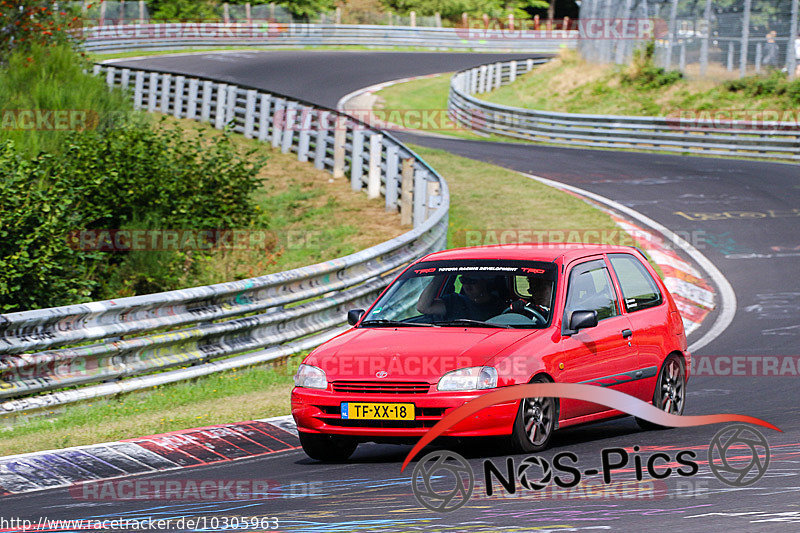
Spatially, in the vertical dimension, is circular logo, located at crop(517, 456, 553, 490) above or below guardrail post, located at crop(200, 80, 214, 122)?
below

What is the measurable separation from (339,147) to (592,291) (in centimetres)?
Answer: 1551

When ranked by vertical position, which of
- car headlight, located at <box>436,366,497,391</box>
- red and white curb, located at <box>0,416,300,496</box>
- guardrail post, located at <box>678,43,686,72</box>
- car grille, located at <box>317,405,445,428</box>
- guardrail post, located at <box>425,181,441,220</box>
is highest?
guardrail post, located at <box>678,43,686,72</box>

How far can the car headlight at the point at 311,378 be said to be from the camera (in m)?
7.91

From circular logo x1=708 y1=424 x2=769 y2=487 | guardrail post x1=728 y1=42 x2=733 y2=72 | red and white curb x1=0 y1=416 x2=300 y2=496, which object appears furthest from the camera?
guardrail post x1=728 y1=42 x2=733 y2=72

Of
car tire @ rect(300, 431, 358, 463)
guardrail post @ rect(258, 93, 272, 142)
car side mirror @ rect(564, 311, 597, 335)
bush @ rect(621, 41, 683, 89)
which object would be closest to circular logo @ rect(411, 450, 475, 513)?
car tire @ rect(300, 431, 358, 463)

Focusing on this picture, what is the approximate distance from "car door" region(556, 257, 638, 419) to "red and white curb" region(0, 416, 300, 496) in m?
2.20

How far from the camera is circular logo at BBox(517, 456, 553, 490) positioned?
6605 millimetres

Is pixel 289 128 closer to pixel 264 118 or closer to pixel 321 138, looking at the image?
pixel 264 118

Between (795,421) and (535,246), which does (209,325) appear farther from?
(795,421)

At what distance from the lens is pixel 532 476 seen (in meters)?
6.86

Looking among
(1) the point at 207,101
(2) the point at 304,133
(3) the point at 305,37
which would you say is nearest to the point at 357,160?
(2) the point at 304,133

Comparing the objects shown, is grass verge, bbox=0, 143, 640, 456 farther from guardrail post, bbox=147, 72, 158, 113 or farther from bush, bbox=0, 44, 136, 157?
guardrail post, bbox=147, 72, 158, 113

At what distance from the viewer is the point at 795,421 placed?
8.68 metres

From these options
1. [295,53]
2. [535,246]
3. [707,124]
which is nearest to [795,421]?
[535,246]
